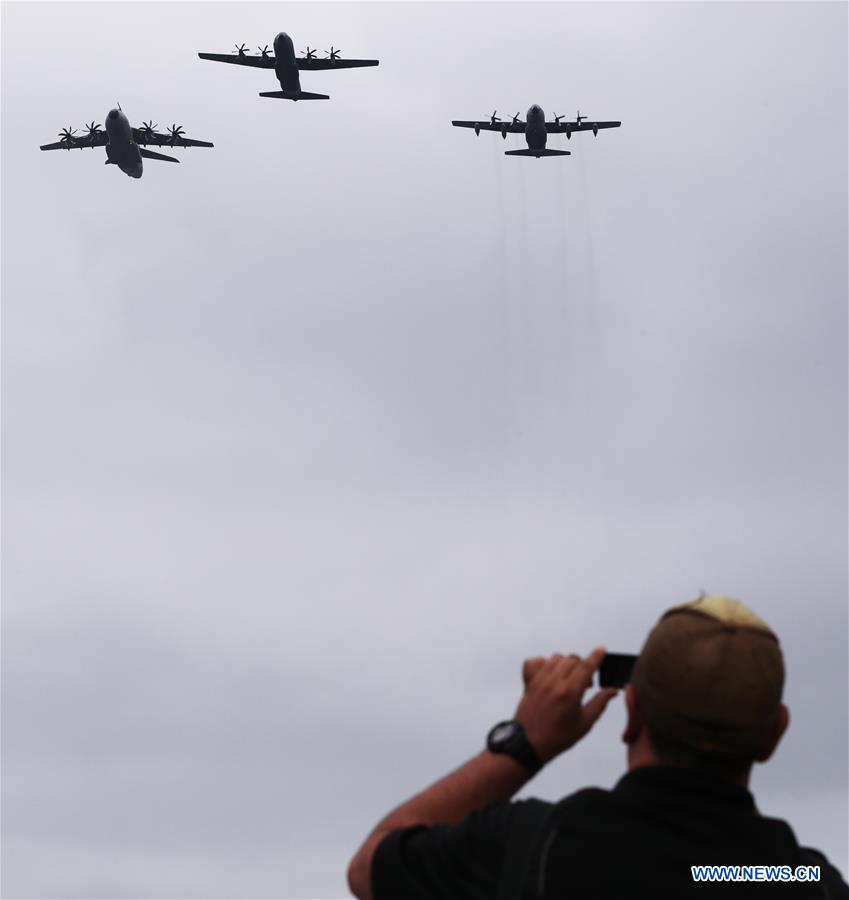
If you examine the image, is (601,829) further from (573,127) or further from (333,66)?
(573,127)

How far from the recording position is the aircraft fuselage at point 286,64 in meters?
118

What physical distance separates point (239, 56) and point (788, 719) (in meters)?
124

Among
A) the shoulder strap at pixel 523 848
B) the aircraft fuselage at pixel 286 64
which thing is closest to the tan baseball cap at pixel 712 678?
the shoulder strap at pixel 523 848

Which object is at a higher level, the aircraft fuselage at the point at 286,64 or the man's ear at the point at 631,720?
the aircraft fuselage at the point at 286,64

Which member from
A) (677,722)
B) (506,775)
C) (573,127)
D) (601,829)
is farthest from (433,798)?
(573,127)

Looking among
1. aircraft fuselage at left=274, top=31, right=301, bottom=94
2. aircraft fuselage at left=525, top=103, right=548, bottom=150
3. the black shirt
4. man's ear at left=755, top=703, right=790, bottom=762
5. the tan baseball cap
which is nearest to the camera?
the black shirt

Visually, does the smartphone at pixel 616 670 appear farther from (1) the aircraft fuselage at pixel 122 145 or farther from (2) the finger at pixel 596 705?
(1) the aircraft fuselage at pixel 122 145

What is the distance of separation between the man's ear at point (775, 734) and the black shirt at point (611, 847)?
0.29 meters

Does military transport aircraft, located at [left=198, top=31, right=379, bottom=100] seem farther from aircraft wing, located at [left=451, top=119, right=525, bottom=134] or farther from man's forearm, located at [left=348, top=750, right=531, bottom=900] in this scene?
man's forearm, located at [left=348, top=750, right=531, bottom=900]

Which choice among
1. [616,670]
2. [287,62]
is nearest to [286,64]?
[287,62]

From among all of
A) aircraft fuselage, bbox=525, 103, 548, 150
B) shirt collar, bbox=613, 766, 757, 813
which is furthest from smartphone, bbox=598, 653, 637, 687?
aircraft fuselage, bbox=525, 103, 548, 150

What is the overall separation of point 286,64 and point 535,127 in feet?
83.8

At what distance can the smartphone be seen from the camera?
945cm

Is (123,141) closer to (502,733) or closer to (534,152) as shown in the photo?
(534,152)
